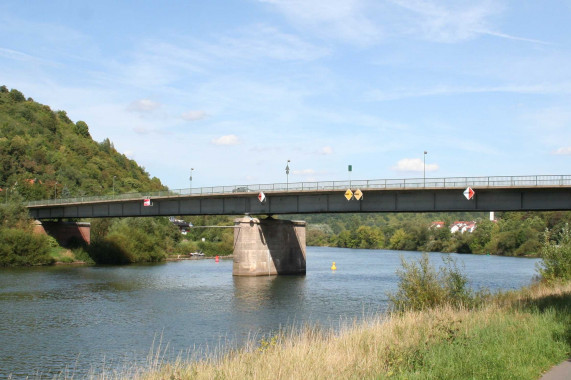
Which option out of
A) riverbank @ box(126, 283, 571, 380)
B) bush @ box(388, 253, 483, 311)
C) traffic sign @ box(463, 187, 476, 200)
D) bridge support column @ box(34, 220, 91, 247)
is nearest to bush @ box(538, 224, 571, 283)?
bush @ box(388, 253, 483, 311)

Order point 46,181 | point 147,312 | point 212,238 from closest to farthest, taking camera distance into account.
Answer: point 147,312 < point 46,181 < point 212,238

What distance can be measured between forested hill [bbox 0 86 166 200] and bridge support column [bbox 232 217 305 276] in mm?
56222

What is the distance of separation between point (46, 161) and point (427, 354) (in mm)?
153418

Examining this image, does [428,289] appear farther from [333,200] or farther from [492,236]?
[492,236]

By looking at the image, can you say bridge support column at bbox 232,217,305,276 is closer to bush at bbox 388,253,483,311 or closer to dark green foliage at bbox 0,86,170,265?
dark green foliage at bbox 0,86,170,265

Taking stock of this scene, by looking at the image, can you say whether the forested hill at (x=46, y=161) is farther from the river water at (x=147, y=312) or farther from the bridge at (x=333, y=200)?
the river water at (x=147, y=312)

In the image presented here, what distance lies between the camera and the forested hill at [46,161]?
129212 millimetres

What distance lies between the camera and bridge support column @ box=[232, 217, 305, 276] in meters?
67.4

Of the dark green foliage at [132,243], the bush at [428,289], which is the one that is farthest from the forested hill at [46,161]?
the bush at [428,289]

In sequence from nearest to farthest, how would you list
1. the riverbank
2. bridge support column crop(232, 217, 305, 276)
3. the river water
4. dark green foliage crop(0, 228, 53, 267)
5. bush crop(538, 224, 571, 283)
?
the riverbank → the river water → bush crop(538, 224, 571, 283) → bridge support column crop(232, 217, 305, 276) → dark green foliage crop(0, 228, 53, 267)

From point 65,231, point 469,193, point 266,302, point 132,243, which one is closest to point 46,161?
point 65,231

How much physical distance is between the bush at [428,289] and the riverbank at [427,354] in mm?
5923

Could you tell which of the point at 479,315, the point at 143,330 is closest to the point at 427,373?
the point at 479,315

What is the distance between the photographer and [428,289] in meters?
26.2
